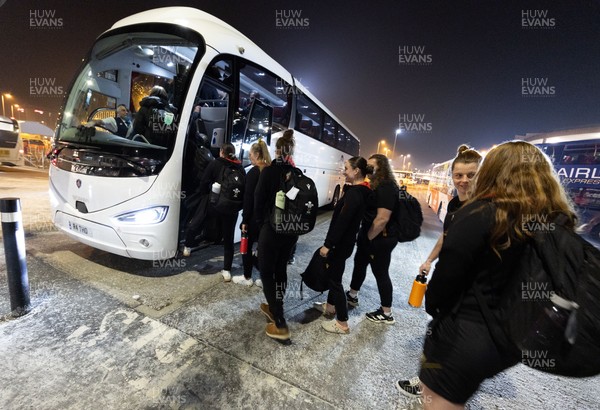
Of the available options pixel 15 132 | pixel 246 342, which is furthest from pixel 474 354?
pixel 15 132

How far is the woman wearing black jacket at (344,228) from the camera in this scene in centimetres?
260

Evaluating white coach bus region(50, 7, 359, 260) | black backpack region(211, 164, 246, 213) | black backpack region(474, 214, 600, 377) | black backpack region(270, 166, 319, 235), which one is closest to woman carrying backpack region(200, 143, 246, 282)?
black backpack region(211, 164, 246, 213)

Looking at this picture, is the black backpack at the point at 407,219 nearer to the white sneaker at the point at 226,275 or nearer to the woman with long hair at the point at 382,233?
the woman with long hair at the point at 382,233

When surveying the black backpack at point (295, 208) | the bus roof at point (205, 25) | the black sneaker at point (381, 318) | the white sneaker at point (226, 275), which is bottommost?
the black sneaker at point (381, 318)

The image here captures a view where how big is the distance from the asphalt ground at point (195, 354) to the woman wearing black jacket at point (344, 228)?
0.29 m

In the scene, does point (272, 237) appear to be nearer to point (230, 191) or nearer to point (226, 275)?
point (230, 191)

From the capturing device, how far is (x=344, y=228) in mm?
2602

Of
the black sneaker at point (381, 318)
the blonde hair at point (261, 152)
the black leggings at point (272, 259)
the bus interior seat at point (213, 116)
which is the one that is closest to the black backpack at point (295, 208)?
the black leggings at point (272, 259)

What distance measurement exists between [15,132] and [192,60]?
1539 cm

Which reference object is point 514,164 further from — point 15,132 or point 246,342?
point 15,132

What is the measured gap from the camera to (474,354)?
1.23 meters

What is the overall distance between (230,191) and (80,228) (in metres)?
1.99

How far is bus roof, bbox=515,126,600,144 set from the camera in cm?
946

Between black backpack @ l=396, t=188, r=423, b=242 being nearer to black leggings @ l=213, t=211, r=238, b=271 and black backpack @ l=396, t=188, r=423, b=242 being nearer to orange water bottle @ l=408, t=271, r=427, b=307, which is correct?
orange water bottle @ l=408, t=271, r=427, b=307
